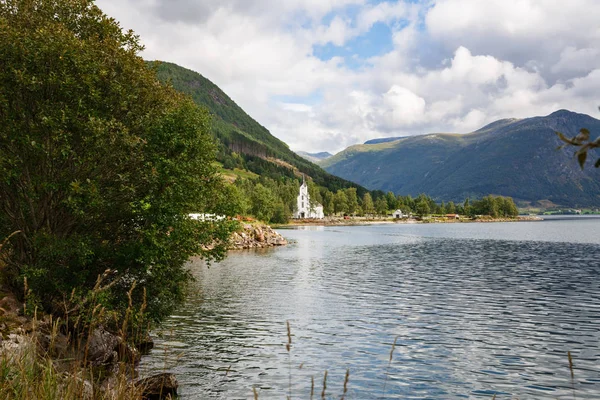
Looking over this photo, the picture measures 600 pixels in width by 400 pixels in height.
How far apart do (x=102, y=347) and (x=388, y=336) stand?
52.8ft

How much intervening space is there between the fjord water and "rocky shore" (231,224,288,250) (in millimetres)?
44205

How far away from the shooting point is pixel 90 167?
75.6 feet

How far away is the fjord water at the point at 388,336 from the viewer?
20.5 metres

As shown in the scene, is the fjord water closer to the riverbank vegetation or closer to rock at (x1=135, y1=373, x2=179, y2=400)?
rock at (x1=135, y1=373, x2=179, y2=400)

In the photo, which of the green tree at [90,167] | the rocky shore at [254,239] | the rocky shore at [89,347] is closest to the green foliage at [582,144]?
the rocky shore at [89,347]

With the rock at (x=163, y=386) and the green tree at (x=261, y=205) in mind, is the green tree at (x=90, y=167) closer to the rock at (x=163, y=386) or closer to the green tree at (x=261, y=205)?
the rock at (x=163, y=386)

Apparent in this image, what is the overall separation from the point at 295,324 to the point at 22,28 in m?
23.1

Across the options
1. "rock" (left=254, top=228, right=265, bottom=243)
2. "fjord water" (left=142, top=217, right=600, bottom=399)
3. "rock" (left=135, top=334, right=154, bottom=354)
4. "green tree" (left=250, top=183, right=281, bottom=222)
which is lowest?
"fjord water" (left=142, top=217, right=600, bottom=399)

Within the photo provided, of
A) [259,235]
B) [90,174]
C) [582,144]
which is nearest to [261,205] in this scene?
→ [259,235]

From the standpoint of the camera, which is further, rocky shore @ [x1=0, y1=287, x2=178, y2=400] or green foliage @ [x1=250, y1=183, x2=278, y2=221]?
green foliage @ [x1=250, y1=183, x2=278, y2=221]

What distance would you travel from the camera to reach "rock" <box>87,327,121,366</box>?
21812mm

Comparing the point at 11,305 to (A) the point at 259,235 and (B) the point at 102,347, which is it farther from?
(A) the point at 259,235

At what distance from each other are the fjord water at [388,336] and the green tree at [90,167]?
504 cm

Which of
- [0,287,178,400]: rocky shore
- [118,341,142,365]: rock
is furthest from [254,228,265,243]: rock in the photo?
[118,341,142,365]: rock
